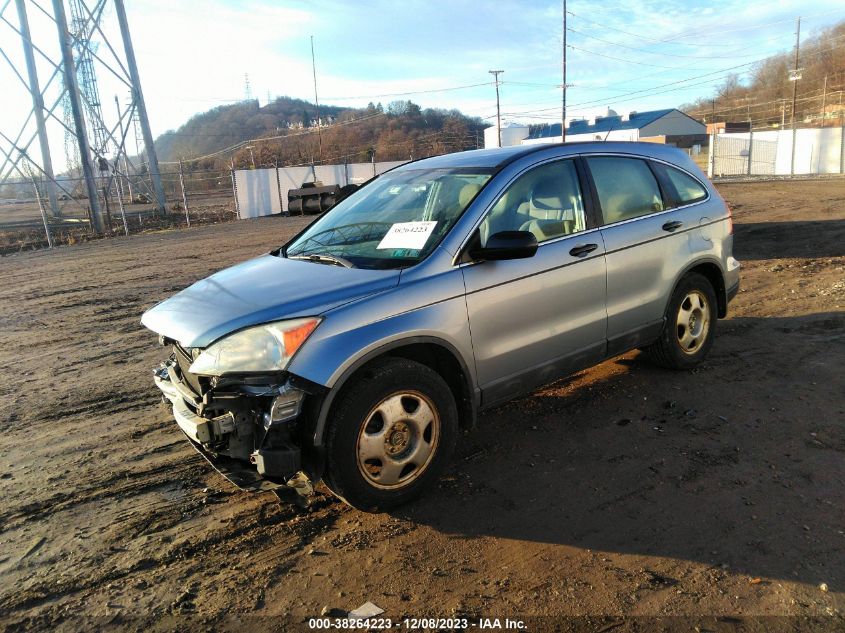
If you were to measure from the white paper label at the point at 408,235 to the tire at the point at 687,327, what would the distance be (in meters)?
2.36

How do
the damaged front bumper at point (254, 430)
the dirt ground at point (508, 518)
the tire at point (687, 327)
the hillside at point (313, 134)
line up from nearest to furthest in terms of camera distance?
the dirt ground at point (508, 518), the damaged front bumper at point (254, 430), the tire at point (687, 327), the hillside at point (313, 134)

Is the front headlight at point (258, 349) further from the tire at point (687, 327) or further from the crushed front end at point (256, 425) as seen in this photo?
the tire at point (687, 327)

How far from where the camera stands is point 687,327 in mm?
5156

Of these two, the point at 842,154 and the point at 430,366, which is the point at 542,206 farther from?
the point at 842,154

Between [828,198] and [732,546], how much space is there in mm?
19112

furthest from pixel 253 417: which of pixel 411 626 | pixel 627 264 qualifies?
pixel 627 264

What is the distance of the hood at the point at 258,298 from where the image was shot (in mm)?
3055

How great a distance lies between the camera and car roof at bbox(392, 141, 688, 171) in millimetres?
4137

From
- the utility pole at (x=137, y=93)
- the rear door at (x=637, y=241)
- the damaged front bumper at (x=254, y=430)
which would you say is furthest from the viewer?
the utility pole at (x=137, y=93)

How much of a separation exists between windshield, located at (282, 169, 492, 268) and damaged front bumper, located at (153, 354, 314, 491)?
102cm

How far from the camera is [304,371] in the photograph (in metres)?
2.92

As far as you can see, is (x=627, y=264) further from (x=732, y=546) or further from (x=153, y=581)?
(x=153, y=581)

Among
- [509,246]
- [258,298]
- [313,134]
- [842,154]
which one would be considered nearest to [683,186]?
[509,246]

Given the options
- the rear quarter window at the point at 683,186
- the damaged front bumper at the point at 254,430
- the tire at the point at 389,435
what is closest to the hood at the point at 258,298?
the damaged front bumper at the point at 254,430
